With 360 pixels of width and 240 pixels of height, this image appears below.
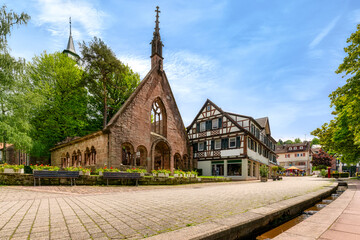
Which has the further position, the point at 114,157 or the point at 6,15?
the point at 114,157

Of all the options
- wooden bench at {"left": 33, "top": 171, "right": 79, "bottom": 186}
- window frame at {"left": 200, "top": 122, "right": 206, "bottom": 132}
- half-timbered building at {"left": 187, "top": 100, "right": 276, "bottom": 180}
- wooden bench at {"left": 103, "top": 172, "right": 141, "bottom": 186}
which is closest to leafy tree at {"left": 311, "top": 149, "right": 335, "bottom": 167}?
half-timbered building at {"left": 187, "top": 100, "right": 276, "bottom": 180}

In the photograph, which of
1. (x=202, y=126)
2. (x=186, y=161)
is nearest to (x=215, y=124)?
(x=202, y=126)

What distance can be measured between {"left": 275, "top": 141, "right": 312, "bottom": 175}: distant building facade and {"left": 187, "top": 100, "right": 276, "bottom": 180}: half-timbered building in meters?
40.3

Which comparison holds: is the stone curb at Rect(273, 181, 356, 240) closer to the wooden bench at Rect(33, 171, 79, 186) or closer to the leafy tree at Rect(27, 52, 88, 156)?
the wooden bench at Rect(33, 171, 79, 186)

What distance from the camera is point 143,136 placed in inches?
724

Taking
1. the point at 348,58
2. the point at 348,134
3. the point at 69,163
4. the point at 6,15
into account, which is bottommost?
the point at 69,163

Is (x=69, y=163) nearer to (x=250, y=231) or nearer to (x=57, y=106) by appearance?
(x=57, y=106)

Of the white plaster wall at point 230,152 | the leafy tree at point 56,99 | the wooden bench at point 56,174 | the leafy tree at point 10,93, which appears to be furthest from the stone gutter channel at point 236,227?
the leafy tree at point 56,99

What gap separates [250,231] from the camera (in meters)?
3.51

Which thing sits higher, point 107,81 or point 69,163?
point 107,81

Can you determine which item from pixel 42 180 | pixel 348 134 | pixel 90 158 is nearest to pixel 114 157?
pixel 90 158

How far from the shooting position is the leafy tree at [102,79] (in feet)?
73.3

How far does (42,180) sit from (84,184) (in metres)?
1.93

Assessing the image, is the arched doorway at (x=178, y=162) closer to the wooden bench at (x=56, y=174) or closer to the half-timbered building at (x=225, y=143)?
the half-timbered building at (x=225, y=143)
